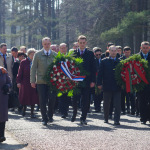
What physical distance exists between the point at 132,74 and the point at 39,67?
234cm

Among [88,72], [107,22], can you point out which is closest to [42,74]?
[88,72]

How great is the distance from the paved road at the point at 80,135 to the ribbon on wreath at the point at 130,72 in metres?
1.00

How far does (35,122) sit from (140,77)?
2894mm

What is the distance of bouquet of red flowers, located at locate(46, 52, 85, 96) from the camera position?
1064 centimetres

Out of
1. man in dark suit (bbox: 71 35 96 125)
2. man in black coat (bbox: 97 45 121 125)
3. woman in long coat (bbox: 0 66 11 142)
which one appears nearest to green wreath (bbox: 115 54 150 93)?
man in black coat (bbox: 97 45 121 125)

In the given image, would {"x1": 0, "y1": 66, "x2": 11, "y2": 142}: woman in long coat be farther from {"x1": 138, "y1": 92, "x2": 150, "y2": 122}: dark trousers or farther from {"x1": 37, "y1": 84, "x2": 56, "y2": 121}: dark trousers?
{"x1": 138, "y1": 92, "x2": 150, "y2": 122}: dark trousers

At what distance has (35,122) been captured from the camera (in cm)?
1133

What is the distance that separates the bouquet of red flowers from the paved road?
92 centimetres

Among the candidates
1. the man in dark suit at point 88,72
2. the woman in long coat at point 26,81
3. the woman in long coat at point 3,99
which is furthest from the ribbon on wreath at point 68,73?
the woman in long coat at point 3,99

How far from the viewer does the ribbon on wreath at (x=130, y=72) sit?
10969 mm

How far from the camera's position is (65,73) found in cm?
1077

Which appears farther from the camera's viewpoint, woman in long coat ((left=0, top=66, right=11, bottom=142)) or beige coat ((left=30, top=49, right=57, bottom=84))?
beige coat ((left=30, top=49, right=57, bottom=84))

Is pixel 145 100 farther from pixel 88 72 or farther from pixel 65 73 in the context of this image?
pixel 65 73

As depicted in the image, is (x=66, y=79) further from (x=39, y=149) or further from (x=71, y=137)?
(x=39, y=149)
